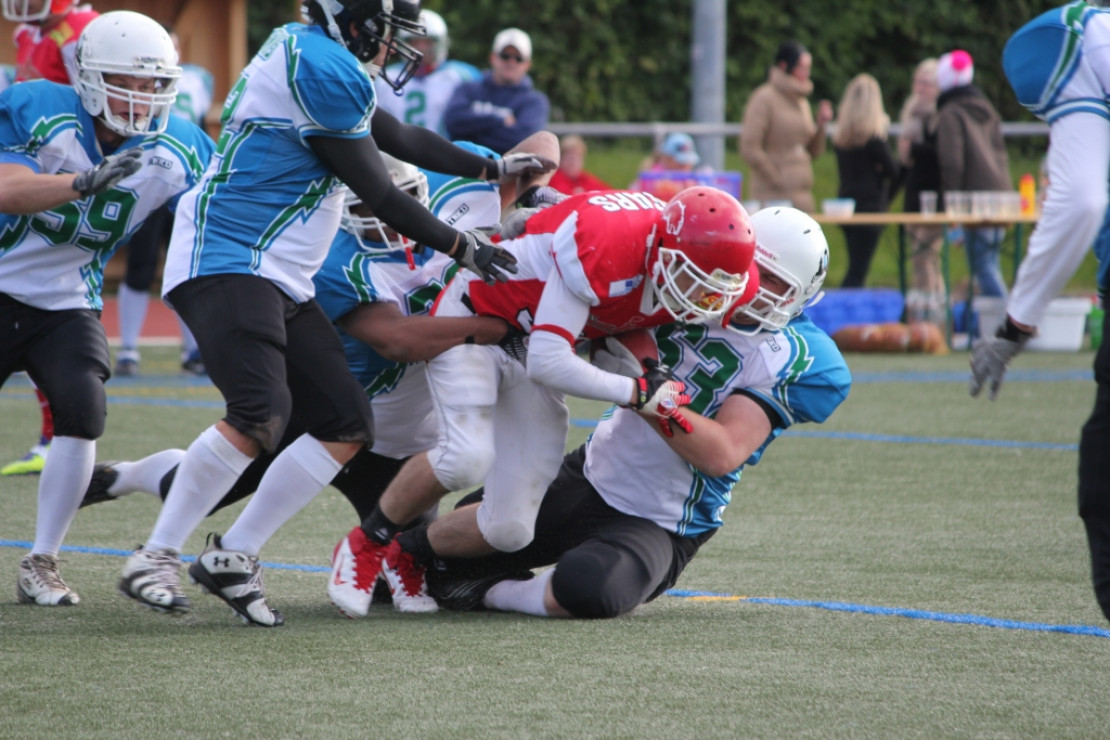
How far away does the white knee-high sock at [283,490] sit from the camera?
3.46m

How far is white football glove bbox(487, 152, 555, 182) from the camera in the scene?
3984 mm

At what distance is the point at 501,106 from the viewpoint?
905 cm

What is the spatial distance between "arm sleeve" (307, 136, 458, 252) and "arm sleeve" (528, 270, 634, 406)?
10.4 inches

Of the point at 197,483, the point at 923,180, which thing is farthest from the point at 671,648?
the point at 923,180

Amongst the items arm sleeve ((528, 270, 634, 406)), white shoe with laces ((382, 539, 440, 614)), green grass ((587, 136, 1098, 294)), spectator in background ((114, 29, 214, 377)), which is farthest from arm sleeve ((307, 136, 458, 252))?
green grass ((587, 136, 1098, 294))

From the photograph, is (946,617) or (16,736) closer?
(16,736)

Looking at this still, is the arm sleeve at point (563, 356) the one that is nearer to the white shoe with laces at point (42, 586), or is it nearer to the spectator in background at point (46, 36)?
the white shoe with laces at point (42, 586)

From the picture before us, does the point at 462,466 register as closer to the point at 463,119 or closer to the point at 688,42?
the point at 463,119

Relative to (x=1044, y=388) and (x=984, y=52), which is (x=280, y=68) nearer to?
(x=1044, y=388)

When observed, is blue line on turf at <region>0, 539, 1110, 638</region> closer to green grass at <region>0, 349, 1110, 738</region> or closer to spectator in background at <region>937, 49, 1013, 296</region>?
green grass at <region>0, 349, 1110, 738</region>

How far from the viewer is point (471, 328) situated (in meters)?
3.69

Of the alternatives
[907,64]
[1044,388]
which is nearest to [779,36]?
[907,64]

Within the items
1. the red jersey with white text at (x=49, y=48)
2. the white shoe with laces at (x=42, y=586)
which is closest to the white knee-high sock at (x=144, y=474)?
the white shoe with laces at (x=42, y=586)

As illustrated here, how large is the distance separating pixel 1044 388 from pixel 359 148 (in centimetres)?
601
